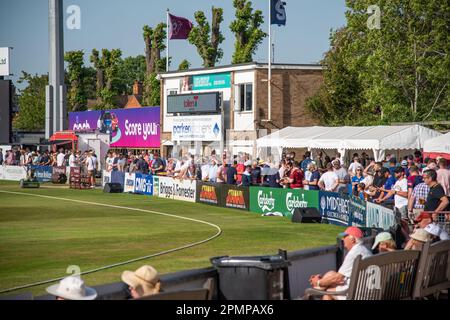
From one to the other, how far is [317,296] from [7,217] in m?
20.4

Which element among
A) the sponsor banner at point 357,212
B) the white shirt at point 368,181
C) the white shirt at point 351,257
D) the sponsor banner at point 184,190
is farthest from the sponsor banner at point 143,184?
the white shirt at point 351,257

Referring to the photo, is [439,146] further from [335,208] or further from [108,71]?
[108,71]

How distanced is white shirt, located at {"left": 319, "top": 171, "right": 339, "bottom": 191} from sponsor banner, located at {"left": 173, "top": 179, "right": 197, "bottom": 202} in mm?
9657

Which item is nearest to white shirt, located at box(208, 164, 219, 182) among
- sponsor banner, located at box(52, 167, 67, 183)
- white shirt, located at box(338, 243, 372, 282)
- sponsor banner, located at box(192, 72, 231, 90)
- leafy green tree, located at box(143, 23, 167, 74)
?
sponsor banner, located at box(52, 167, 67, 183)

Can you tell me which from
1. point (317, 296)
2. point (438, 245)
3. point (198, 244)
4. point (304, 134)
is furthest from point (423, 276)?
point (304, 134)

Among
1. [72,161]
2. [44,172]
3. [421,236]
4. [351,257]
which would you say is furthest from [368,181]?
[44,172]

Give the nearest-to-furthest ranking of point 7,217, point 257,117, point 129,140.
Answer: point 7,217 → point 257,117 → point 129,140

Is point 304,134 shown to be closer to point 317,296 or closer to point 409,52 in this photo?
point 409,52

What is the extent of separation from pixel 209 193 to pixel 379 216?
14.4 meters

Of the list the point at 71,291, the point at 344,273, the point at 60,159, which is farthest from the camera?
the point at 60,159

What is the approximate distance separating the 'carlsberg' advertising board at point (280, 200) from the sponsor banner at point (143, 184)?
1054cm

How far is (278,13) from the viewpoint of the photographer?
5412 cm

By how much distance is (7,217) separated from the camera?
28.8 metres
